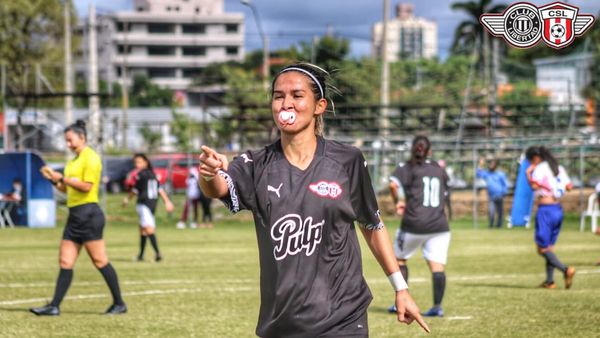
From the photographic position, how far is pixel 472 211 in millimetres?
38656

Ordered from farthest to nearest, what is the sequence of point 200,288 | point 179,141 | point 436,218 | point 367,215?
1. point 179,141
2. point 200,288
3. point 436,218
4. point 367,215

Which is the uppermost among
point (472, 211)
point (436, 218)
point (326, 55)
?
point (326, 55)

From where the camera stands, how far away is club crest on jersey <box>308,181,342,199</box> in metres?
5.77

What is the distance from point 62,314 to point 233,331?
8.71ft

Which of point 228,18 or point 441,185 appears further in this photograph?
point 228,18

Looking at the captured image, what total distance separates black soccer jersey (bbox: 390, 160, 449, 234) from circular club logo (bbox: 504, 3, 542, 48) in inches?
233

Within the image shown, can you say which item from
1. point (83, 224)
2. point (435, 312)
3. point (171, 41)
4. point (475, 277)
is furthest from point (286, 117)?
point (171, 41)

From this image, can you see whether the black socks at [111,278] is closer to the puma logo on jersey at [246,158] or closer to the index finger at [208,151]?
the puma logo on jersey at [246,158]

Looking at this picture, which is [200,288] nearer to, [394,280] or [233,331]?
[233,331]

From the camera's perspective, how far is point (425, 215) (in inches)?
527

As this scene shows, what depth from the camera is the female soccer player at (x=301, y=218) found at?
18.8 feet

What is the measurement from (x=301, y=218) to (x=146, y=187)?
1667 centimetres

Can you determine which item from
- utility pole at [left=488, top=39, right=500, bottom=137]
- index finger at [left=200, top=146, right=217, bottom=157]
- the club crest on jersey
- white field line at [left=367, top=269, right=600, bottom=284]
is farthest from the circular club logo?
utility pole at [left=488, top=39, right=500, bottom=137]

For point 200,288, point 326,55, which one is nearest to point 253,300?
point 200,288
